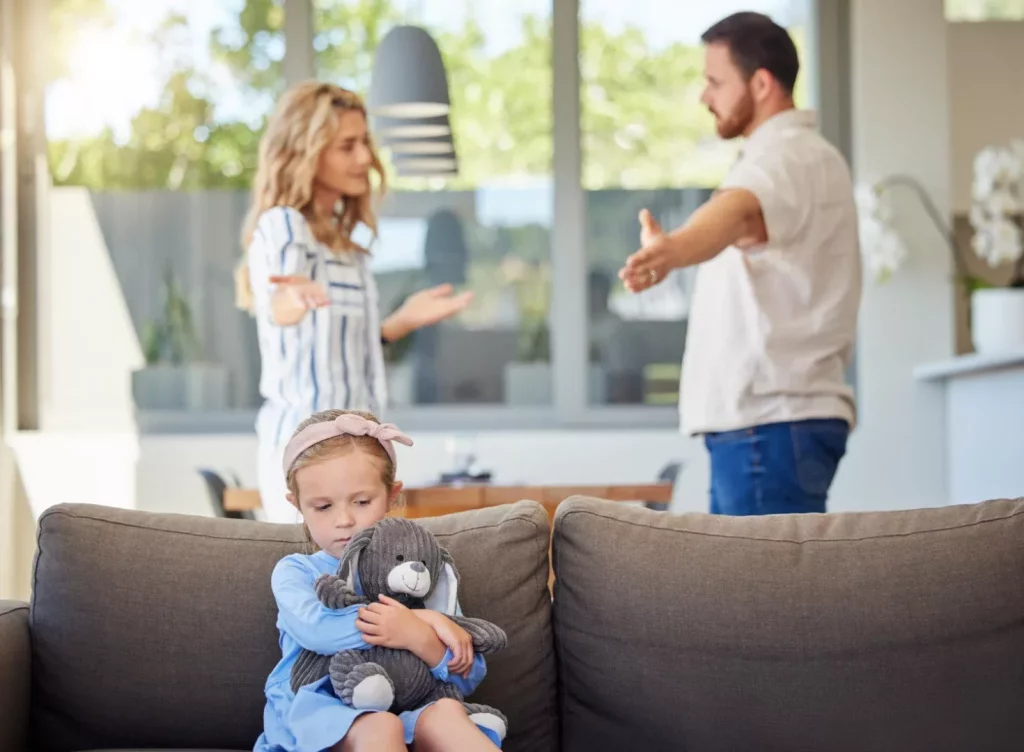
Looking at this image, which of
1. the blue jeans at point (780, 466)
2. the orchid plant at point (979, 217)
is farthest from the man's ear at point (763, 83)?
the orchid plant at point (979, 217)

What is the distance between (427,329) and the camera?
5.16 meters

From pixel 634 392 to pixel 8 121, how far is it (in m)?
2.79

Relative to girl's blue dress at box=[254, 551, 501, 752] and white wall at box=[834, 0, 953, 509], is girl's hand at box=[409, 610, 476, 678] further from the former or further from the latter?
white wall at box=[834, 0, 953, 509]

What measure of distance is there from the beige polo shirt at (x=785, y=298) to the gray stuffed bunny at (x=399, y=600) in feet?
2.70

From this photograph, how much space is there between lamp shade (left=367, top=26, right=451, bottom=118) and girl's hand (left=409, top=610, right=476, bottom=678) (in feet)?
7.40

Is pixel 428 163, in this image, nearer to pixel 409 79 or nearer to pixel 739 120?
pixel 409 79

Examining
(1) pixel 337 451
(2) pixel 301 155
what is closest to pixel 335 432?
(1) pixel 337 451

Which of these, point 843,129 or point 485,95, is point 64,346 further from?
point 843,129

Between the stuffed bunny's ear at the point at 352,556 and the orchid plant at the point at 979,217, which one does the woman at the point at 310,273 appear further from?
the orchid plant at the point at 979,217

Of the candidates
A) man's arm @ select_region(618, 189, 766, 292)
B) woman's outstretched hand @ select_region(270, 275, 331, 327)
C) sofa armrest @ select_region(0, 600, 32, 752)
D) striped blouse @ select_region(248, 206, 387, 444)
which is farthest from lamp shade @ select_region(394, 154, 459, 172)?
Answer: sofa armrest @ select_region(0, 600, 32, 752)

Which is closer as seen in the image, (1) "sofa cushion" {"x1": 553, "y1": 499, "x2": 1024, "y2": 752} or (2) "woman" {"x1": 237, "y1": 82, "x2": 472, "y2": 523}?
(1) "sofa cushion" {"x1": 553, "y1": 499, "x2": 1024, "y2": 752}

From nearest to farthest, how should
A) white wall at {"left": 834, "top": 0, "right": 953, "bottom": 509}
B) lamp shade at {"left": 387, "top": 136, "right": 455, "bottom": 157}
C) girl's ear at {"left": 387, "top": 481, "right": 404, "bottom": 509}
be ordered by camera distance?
girl's ear at {"left": 387, "top": 481, "right": 404, "bottom": 509} → lamp shade at {"left": 387, "top": 136, "right": 455, "bottom": 157} → white wall at {"left": 834, "top": 0, "right": 953, "bottom": 509}

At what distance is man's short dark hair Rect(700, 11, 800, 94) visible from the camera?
245cm

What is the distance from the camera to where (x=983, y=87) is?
526 cm
